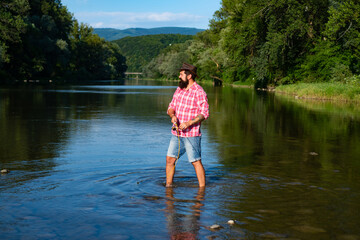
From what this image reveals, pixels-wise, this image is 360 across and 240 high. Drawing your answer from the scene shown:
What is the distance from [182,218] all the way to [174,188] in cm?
156

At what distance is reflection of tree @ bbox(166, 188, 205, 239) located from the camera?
4.84 m

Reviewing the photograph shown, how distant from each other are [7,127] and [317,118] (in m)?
12.2

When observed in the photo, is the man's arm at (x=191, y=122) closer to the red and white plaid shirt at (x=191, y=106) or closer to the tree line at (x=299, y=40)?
the red and white plaid shirt at (x=191, y=106)

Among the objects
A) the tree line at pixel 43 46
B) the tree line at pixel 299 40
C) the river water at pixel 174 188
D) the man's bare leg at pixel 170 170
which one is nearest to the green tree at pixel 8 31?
the tree line at pixel 43 46

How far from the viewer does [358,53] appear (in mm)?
42656

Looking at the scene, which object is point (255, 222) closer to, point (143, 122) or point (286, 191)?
point (286, 191)

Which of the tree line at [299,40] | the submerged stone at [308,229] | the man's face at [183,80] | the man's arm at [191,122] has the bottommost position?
the submerged stone at [308,229]

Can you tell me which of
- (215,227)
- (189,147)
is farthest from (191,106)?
(215,227)

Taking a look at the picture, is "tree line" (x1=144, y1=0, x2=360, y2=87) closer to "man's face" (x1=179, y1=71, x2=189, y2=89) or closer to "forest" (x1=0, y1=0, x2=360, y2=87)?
"forest" (x1=0, y1=0, x2=360, y2=87)

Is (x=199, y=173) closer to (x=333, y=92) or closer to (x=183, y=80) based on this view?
(x=183, y=80)

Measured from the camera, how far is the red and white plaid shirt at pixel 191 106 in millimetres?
6758

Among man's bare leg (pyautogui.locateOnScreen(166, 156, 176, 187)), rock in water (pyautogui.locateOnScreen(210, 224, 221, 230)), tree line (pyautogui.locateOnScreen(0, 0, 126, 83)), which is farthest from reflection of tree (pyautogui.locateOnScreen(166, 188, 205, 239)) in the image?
tree line (pyautogui.locateOnScreen(0, 0, 126, 83))

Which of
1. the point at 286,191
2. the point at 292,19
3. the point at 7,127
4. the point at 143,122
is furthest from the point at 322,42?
the point at 286,191

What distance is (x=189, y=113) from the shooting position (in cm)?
683
